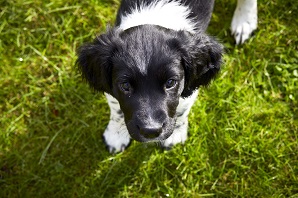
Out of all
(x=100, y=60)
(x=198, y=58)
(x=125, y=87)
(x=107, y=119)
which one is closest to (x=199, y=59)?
(x=198, y=58)

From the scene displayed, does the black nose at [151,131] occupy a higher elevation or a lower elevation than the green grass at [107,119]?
higher

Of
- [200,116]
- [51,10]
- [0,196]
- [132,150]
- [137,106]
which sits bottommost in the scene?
[0,196]

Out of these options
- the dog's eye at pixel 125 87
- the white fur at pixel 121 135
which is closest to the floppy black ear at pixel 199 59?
the dog's eye at pixel 125 87

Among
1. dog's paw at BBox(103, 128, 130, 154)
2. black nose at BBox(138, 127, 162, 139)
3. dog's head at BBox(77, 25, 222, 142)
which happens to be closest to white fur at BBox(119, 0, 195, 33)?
dog's head at BBox(77, 25, 222, 142)

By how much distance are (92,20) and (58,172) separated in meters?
1.53

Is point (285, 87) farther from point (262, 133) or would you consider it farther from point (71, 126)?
point (71, 126)

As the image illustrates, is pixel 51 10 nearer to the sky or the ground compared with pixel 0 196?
nearer to the sky

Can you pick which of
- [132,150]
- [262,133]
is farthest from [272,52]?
[132,150]

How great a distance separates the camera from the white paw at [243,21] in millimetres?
4480

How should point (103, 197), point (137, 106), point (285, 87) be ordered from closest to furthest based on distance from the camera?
point (137, 106) < point (103, 197) < point (285, 87)

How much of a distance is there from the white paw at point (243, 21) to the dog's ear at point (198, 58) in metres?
1.25

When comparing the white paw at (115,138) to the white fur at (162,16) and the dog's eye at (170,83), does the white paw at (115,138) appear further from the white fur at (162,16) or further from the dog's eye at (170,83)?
the dog's eye at (170,83)

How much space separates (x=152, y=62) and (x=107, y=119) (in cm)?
162

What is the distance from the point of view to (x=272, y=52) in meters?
4.65
